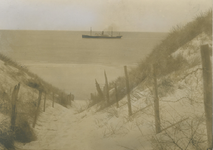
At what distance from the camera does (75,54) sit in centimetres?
300

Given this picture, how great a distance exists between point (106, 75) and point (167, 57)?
1.06m

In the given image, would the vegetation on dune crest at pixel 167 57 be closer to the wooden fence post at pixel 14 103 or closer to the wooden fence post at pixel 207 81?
the wooden fence post at pixel 207 81

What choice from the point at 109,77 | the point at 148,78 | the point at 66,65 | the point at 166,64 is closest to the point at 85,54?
the point at 66,65

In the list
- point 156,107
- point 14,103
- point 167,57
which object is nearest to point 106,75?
point 156,107

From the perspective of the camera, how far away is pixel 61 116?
2.84 meters

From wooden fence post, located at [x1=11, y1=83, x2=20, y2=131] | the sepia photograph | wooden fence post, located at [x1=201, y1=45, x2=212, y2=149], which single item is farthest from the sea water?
wooden fence post, located at [x1=201, y1=45, x2=212, y2=149]

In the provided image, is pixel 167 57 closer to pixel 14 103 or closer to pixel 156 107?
pixel 156 107

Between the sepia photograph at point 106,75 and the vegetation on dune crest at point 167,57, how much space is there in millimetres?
16

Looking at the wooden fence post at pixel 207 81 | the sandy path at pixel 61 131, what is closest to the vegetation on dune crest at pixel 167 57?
the wooden fence post at pixel 207 81

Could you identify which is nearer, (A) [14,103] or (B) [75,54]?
(A) [14,103]

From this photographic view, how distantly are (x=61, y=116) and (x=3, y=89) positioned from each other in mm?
1074

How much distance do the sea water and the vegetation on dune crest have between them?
0.11 meters

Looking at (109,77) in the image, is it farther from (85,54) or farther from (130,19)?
(130,19)

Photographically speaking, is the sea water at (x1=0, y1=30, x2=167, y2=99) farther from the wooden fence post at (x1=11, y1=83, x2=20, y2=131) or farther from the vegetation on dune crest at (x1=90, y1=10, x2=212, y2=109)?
the wooden fence post at (x1=11, y1=83, x2=20, y2=131)
